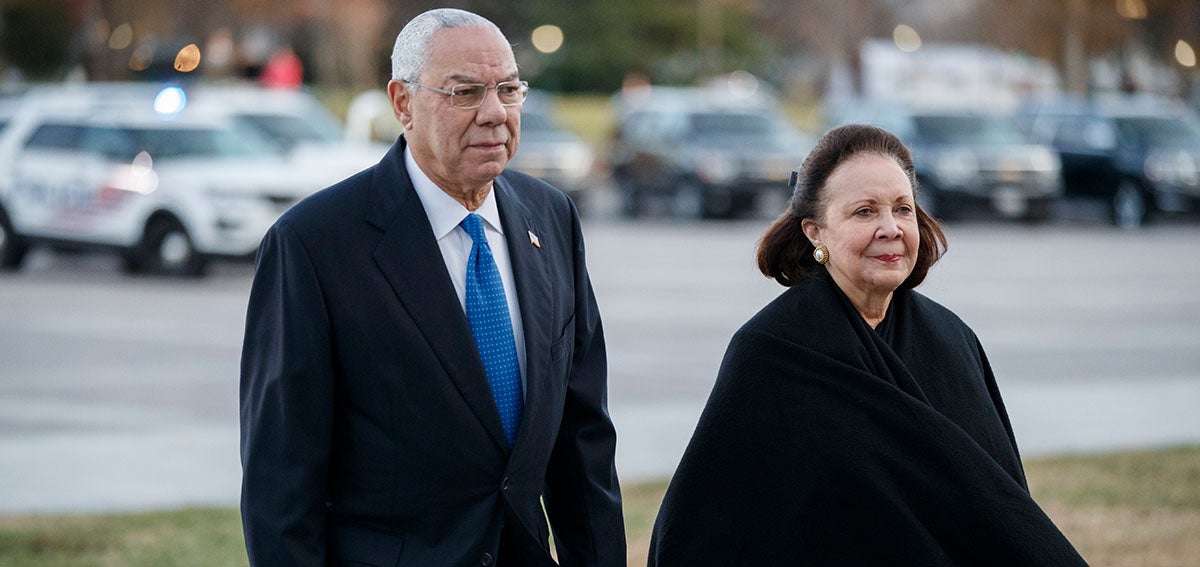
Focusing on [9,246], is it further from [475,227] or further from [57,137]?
[475,227]

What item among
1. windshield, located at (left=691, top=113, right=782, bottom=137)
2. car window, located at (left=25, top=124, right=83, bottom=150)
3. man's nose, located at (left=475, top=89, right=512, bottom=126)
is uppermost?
man's nose, located at (left=475, top=89, right=512, bottom=126)

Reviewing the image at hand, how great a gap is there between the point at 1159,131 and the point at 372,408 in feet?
81.4

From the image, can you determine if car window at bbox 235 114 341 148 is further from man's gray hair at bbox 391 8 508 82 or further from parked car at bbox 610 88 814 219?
man's gray hair at bbox 391 8 508 82

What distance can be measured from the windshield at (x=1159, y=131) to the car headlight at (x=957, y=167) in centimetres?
268

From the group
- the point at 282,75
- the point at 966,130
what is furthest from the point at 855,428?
the point at 282,75

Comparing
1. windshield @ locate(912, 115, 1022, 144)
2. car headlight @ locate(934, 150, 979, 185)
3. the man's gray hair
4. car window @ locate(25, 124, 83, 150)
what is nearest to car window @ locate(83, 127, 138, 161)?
car window @ locate(25, 124, 83, 150)

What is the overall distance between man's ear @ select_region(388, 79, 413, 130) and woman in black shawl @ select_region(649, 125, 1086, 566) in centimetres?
91

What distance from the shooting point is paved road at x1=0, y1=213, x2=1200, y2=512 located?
8.87 m

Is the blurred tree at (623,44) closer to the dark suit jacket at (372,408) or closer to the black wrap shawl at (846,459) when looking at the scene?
the black wrap shawl at (846,459)

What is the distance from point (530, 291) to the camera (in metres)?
3.70

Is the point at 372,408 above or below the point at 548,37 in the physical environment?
above

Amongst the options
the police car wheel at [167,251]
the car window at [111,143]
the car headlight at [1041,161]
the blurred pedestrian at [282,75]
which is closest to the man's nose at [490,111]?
the police car wheel at [167,251]

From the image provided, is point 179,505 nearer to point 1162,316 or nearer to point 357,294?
point 357,294

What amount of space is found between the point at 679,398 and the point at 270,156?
28.9ft
